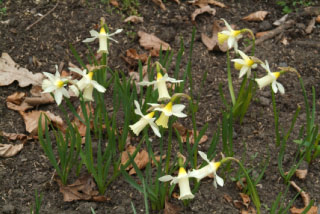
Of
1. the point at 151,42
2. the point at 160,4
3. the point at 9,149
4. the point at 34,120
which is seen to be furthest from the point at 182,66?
the point at 9,149

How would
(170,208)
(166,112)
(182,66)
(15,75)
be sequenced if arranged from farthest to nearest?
(182,66)
(15,75)
(170,208)
(166,112)

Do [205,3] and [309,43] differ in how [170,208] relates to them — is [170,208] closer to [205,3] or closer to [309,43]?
[309,43]

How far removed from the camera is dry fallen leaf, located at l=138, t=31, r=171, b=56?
3.50 metres

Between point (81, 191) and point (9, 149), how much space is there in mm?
526

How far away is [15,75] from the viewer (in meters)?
3.18

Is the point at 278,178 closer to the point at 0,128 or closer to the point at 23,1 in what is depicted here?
the point at 0,128

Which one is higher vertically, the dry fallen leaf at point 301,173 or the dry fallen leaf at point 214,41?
the dry fallen leaf at point 214,41

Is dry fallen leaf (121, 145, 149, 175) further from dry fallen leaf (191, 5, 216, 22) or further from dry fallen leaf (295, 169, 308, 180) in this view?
dry fallen leaf (191, 5, 216, 22)

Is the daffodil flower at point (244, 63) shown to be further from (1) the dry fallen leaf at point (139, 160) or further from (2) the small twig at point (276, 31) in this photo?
(2) the small twig at point (276, 31)

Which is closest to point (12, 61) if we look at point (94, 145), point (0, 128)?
point (0, 128)

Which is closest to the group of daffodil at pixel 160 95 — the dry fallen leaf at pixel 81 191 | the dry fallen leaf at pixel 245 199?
the dry fallen leaf at pixel 245 199

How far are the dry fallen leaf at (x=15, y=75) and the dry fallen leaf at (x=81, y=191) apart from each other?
90 centimetres

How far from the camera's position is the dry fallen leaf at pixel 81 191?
2.49 m

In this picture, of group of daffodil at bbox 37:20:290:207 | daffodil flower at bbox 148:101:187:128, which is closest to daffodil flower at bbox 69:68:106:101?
group of daffodil at bbox 37:20:290:207
